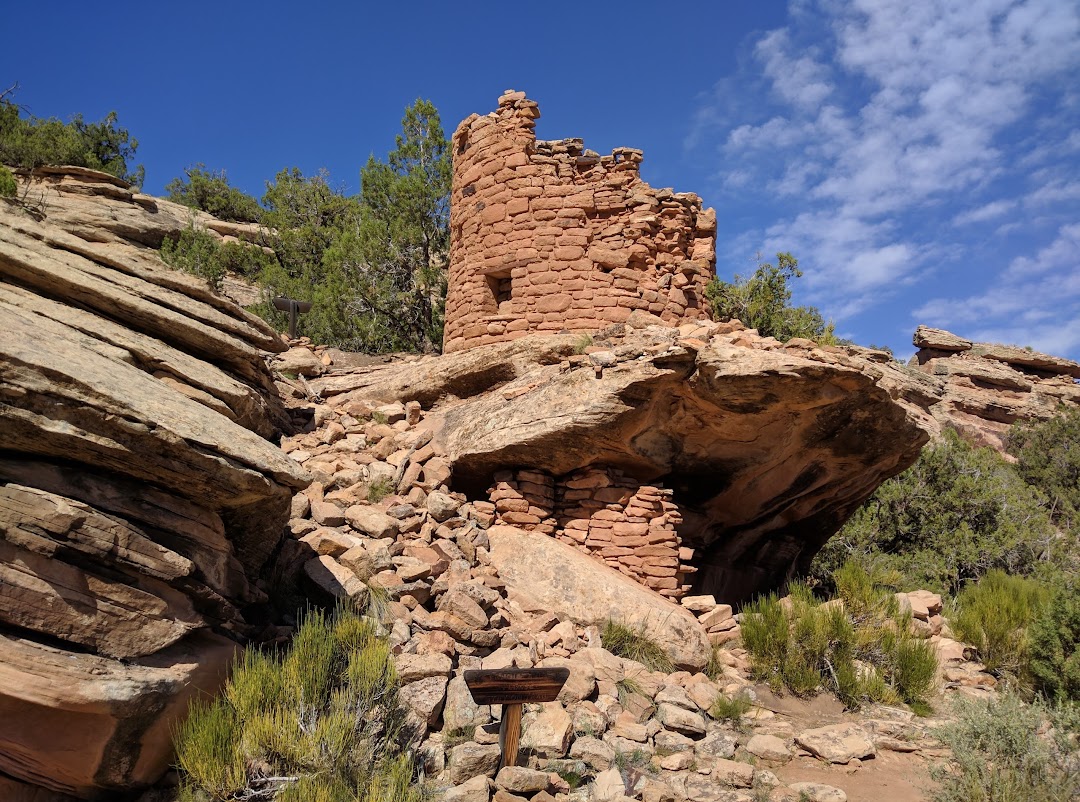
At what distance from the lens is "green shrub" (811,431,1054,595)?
11594mm

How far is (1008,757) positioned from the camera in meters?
4.80

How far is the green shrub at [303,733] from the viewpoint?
387 cm

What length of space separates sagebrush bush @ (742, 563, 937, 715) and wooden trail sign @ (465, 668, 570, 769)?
2.83 metres

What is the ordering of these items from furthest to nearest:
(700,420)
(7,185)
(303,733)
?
(700,420)
(7,185)
(303,733)

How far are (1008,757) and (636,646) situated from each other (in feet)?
9.21

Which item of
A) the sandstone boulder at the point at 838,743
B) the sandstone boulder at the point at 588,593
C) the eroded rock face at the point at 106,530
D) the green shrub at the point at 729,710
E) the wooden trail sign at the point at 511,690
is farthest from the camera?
the sandstone boulder at the point at 588,593

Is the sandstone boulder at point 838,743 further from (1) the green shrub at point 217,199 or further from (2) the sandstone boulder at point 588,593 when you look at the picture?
(1) the green shrub at point 217,199

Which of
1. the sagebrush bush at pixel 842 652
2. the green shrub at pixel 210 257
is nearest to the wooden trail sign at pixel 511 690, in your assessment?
the sagebrush bush at pixel 842 652

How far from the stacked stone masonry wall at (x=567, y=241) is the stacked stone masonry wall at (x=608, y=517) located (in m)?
2.06

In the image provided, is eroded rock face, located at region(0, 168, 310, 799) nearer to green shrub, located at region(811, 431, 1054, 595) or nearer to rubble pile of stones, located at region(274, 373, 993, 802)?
rubble pile of stones, located at region(274, 373, 993, 802)

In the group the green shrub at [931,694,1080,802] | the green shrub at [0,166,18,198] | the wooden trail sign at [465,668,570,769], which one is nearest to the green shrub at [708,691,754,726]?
the green shrub at [931,694,1080,802]

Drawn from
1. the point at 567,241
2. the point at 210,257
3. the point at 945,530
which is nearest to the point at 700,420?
the point at 567,241

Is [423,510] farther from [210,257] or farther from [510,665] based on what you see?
[210,257]

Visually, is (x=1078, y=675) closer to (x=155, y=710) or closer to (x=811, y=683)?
(x=811, y=683)
